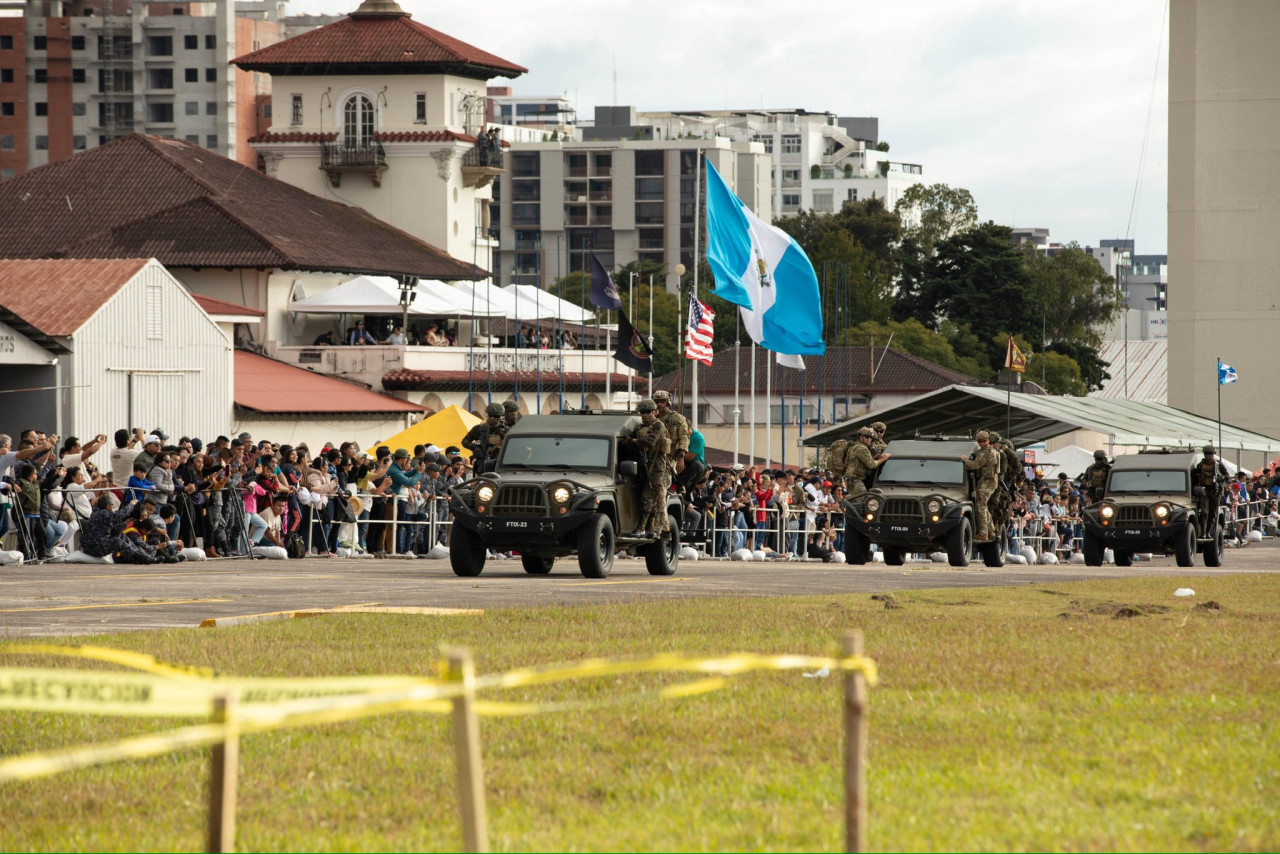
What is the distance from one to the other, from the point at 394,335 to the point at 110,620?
160ft

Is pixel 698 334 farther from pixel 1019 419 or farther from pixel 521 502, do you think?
pixel 521 502

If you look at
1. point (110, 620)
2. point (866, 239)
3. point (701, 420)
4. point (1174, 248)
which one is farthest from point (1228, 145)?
point (110, 620)

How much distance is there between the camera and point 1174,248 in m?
85.1

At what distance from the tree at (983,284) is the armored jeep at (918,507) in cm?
8767

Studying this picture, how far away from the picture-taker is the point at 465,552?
23.8 metres

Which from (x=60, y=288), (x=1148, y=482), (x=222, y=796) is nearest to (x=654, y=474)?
(x=1148, y=482)

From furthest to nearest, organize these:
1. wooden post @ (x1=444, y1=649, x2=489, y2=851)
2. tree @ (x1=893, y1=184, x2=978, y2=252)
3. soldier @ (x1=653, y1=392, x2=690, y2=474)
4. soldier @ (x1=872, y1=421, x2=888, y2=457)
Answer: tree @ (x1=893, y1=184, x2=978, y2=252) → soldier @ (x1=872, y1=421, x2=888, y2=457) → soldier @ (x1=653, y1=392, x2=690, y2=474) → wooden post @ (x1=444, y1=649, x2=489, y2=851)

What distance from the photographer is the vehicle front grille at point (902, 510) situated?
29547 mm

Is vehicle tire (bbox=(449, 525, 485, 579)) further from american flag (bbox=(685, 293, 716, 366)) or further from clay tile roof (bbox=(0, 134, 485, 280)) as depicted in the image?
clay tile roof (bbox=(0, 134, 485, 280))

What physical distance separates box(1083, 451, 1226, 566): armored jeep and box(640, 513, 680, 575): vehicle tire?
10763mm

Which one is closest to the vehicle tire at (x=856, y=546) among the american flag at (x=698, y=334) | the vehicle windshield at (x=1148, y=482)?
the vehicle windshield at (x=1148, y=482)

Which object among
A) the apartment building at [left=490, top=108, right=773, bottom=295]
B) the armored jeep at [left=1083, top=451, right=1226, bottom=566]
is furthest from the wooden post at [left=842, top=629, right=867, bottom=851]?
the apartment building at [left=490, top=108, right=773, bottom=295]

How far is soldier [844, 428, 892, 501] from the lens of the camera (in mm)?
30578

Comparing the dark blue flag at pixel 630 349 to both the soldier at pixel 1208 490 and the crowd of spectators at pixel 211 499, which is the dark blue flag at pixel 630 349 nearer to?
the crowd of spectators at pixel 211 499
